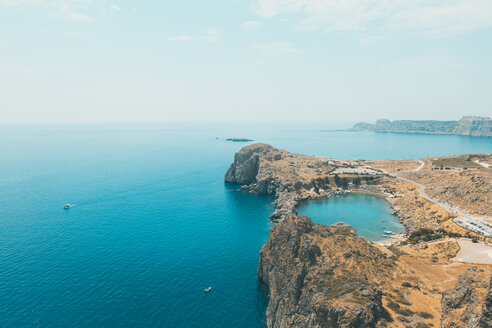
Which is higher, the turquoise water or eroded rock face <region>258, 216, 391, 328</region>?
eroded rock face <region>258, 216, 391, 328</region>

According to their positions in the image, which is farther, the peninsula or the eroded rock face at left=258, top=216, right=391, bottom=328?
the eroded rock face at left=258, top=216, right=391, bottom=328

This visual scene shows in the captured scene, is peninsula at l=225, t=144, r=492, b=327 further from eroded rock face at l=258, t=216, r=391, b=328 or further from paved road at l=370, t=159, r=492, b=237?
paved road at l=370, t=159, r=492, b=237

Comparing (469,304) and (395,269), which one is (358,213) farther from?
(469,304)

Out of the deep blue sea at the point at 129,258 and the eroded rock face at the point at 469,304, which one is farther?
the deep blue sea at the point at 129,258

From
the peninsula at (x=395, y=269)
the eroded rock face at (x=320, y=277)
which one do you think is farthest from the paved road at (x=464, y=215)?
A: the eroded rock face at (x=320, y=277)

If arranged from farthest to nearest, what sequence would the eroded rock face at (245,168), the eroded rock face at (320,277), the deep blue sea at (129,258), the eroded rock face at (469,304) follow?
the eroded rock face at (245,168), the deep blue sea at (129,258), the eroded rock face at (320,277), the eroded rock face at (469,304)

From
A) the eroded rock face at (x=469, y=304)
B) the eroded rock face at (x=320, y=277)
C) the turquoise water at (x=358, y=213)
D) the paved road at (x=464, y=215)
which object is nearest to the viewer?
the eroded rock face at (x=469, y=304)

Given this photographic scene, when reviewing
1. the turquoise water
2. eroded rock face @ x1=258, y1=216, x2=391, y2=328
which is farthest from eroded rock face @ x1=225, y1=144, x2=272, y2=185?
eroded rock face @ x1=258, y1=216, x2=391, y2=328

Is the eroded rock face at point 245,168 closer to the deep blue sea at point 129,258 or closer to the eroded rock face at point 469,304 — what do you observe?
the deep blue sea at point 129,258
